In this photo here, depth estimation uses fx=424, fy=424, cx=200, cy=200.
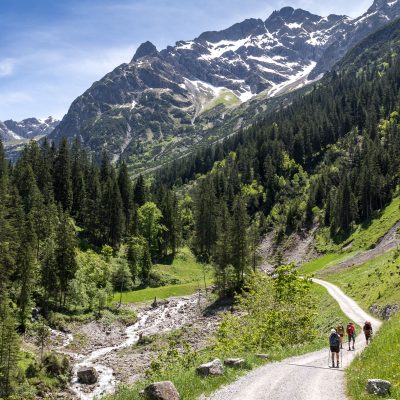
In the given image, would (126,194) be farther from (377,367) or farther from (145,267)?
(377,367)

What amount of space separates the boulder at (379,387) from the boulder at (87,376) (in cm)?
3356

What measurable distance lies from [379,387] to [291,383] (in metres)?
5.29

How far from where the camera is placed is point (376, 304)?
1866 inches

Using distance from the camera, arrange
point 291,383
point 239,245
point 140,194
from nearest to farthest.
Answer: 1. point 291,383
2. point 239,245
3. point 140,194

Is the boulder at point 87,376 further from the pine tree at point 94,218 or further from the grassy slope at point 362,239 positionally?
the grassy slope at point 362,239

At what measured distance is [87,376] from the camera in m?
42.7

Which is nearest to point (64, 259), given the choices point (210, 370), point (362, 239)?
point (210, 370)

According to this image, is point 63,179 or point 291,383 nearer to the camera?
point 291,383

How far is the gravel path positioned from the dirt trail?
5777 cm

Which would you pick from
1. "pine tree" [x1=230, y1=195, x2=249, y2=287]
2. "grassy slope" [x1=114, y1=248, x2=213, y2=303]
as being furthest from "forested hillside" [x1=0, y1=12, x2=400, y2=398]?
"grassy slope" [x1=114, y1=248, x2=213, y2=303]

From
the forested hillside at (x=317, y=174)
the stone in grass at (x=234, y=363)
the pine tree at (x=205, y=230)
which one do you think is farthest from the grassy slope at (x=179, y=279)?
the stone in grass at (x=234, y=363)

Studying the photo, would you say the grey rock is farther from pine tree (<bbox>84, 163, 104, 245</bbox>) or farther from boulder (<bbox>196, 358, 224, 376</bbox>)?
pine tree (<bbox>84, 163, 104, 245</bbox>)

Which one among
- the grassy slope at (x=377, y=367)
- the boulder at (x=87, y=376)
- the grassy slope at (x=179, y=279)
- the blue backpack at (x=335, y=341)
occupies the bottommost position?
the boulder at (x=87, y=376)

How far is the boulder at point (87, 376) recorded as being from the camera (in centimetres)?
4246
